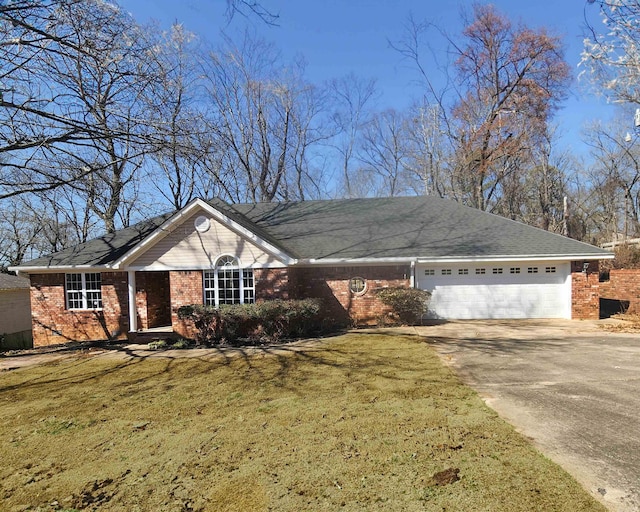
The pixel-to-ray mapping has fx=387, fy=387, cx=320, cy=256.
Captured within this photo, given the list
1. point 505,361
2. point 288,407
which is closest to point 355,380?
point 288,407

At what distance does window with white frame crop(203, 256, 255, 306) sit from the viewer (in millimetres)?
12641

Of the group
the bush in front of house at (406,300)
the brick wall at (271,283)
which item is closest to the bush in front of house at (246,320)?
the brick wall at (271,283)

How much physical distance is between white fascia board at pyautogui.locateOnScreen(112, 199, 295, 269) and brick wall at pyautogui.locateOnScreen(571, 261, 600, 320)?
31.9 ft

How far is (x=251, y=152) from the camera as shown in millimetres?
28406

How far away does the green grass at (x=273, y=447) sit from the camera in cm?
345

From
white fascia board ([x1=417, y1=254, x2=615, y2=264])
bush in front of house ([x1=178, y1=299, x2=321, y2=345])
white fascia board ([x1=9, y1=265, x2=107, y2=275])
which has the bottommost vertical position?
bush in front of house ([x1=178, y1=299, x2=321, y2=345])

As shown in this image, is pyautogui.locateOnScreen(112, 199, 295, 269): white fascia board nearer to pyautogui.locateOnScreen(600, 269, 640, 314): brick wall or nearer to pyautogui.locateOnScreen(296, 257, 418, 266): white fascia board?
pyautogui.locateOnScreen(296, 257, 418, 266): white fascia board

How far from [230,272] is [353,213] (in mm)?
7017

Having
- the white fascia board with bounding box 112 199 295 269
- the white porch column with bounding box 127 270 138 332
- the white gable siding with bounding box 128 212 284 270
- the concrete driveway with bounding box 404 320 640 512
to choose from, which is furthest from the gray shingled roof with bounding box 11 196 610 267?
the concrete driveway with bounding box 404 320 640 512

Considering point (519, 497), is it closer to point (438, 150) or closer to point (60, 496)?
point (60, 496)

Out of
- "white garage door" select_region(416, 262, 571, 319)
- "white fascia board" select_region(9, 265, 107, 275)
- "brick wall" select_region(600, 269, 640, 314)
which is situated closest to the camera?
"white fascia board" select_region(9, 265, 107, 275)

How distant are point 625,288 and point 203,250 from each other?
1550 centimetres

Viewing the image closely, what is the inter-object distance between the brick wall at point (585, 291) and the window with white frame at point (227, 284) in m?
11.0

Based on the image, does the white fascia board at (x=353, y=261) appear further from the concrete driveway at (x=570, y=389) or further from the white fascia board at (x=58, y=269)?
the white fascia board at (x=58, y=269)
